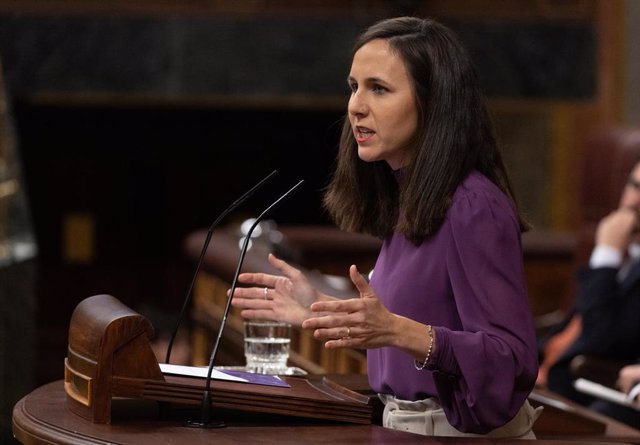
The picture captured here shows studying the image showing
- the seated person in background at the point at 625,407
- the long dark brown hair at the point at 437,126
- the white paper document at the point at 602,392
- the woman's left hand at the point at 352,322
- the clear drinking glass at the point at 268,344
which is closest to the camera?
the woman's left hand at the point at 352,322

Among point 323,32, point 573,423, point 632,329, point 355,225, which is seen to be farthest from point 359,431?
point 323,32

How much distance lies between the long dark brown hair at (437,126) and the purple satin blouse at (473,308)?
0.03 meters

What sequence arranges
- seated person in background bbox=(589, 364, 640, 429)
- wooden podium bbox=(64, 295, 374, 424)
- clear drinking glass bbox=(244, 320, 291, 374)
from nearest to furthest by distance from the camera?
1. wooden podium bbox=(64, 295, 374, 424)
2. clear drinking glass bbox=(244, 320, 291, 374)
3. seated person in background bbox=(589, 364, 640, 429)

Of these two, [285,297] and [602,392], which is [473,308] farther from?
[602,392]

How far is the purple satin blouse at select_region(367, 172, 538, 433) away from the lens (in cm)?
229

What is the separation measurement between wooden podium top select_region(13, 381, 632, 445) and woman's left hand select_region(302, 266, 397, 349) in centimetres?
18

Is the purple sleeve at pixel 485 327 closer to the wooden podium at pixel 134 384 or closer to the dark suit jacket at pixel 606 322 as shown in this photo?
the wooden podium at pixel 134 384

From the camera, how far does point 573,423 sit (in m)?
2.89

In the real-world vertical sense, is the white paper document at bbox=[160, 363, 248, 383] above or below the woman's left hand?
below

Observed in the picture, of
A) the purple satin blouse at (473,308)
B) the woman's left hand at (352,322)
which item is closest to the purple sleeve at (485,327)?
the purple satin blouse at (473,308)

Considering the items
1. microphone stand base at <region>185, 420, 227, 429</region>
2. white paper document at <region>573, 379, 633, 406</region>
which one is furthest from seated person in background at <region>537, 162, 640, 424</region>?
microphone stand base at <region>185, 420, 227, 429</region>

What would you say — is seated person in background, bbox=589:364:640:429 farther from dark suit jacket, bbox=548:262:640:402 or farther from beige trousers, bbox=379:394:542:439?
beige trousers, bbox=379:394:542:439

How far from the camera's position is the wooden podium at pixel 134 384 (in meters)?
2.32

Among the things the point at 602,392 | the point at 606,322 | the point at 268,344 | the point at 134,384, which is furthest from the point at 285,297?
the point at 606,322
